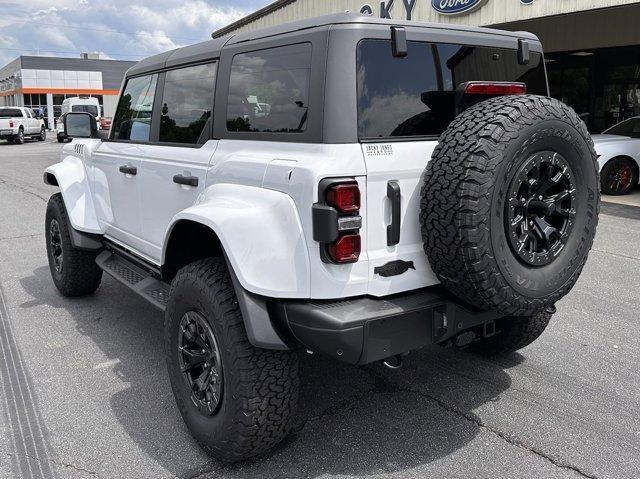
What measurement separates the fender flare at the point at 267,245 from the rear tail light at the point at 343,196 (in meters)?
0.17

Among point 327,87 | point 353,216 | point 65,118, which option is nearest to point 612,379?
point 353,216

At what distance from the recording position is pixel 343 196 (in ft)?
7.85

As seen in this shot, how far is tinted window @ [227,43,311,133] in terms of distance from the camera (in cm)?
265

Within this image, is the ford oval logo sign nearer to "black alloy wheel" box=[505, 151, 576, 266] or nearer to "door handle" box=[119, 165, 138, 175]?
"door handle" box=[119, 165, 138, 175]

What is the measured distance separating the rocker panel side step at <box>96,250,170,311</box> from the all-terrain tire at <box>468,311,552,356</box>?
2015 millimetres

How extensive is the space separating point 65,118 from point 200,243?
233 centimetres

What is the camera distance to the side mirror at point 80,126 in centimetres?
477

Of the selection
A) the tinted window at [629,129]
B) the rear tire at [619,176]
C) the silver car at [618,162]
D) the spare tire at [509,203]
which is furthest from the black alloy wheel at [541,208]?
the tinted window at [629,129]

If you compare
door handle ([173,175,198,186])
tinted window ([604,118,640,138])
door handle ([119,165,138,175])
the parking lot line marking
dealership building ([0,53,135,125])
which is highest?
dealership building ([0,53,135,125])

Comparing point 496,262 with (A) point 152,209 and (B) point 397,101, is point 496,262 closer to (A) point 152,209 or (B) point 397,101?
(B) point 397,101

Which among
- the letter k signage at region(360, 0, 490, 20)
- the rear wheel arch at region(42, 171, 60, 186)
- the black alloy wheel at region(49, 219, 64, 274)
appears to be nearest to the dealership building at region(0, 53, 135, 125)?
the letter k signage at region(360, 0, 490, 20)

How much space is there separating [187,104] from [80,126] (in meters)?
1.73

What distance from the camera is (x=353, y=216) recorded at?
2.42m

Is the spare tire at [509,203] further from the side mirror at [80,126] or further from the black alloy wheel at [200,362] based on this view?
the side mirror at [80,126]
